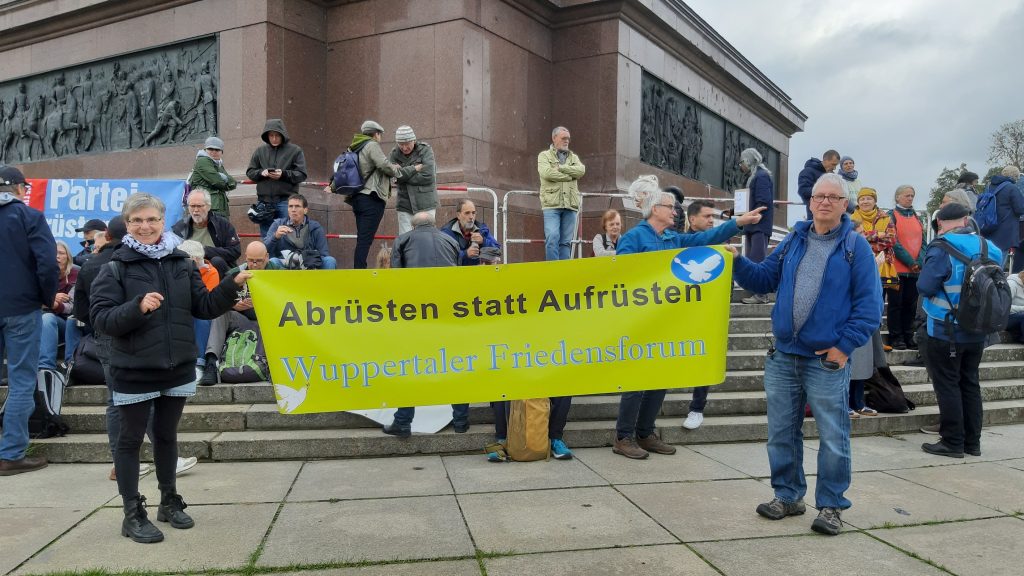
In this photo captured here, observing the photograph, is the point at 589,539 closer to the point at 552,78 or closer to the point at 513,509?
the point at 513,509

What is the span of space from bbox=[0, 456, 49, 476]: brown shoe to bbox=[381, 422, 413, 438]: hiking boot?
2.62 metres

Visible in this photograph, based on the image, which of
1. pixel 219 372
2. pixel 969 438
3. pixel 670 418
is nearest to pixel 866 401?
pixel 969 438

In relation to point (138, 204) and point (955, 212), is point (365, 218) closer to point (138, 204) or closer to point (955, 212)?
point (138, 204)

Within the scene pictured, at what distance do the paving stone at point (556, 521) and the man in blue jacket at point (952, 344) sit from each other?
10.8 feet

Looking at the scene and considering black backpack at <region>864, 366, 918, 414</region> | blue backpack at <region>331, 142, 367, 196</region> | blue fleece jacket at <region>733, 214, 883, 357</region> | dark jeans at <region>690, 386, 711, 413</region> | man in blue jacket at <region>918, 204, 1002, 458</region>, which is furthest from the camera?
blue backpack at <region>331, 142, 367, 196</region>

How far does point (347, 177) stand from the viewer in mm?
9180

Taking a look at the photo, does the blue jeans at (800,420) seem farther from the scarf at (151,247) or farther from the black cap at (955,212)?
the scarf at (151,247)

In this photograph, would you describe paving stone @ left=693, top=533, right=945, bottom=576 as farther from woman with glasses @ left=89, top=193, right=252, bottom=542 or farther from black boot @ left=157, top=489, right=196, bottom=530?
woman with glasses @ left=89, top=193, right=252, bottom=542

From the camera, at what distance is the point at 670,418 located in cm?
720

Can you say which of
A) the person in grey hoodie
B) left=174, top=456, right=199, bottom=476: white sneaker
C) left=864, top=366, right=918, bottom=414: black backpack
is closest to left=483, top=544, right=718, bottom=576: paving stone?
left=174, top=456, right=199, bottom=476: white sneaker

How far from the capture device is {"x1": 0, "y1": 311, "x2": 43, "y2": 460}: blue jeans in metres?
5.72

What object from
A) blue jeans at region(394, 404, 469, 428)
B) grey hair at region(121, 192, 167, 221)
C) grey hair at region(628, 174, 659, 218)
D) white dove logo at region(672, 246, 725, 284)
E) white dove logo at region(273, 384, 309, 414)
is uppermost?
grey hair at region(628, 174, 659, 218)

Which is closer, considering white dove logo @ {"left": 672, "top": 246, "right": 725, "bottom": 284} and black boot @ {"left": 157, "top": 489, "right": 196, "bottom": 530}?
black boot @ {"left": 157, "top": 489, "right": 196, "bottom": 530}

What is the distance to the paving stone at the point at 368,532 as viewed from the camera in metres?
4.03
